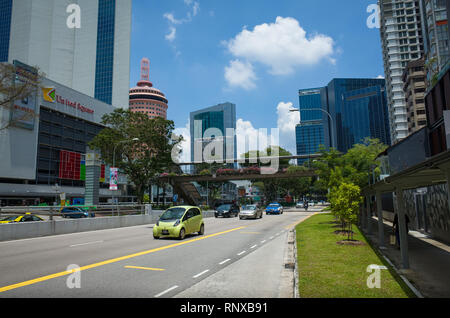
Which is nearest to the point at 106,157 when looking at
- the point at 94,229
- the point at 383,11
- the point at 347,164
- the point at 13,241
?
the point at 94,229

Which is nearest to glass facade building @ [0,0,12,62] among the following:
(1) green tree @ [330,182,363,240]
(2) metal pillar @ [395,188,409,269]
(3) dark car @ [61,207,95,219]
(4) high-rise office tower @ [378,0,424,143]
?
(3) dark car @ [61,207,95,219]

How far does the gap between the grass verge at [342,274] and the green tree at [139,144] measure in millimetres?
25721

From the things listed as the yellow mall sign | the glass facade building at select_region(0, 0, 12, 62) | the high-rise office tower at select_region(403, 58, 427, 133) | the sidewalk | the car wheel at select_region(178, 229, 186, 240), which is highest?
the glass facade building at select_region(0, 0, 12, 62)

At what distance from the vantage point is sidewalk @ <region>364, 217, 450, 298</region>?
273 inches

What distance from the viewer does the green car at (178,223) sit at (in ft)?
49.4

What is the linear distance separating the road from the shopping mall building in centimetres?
4378

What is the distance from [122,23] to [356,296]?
503ft

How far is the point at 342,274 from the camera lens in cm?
764

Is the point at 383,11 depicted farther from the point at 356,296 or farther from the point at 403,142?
the point at 356,296

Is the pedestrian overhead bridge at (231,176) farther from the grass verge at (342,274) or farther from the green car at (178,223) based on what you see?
the grass verge at (342,274)

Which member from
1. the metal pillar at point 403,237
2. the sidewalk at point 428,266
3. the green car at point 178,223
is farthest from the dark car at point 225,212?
the metal pillar at point 403,237

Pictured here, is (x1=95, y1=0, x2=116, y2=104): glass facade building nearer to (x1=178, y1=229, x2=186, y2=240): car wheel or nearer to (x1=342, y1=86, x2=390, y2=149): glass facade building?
(x1=178, y1=229, x2=186, y2=240): car wheel

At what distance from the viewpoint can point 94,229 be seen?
20.7 meters

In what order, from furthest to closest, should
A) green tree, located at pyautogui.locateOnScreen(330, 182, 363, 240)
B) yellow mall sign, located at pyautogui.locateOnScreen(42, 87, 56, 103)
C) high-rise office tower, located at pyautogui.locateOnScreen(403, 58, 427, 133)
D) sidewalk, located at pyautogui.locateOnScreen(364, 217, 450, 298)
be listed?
1. high-rise office tower, located at pyautogui.locateOnScreen(403, 58, 427, 133)
2. yellow mall sign, located at pyautogui.locateOnScreen(42, 87, 56, 103)
3. green tree, located at pyautogui.locateOnScreen(330, 182, 363, 240)
4. sidewalk, located at pyautogui.locateOnScreen(364, 217, 450, 298)
